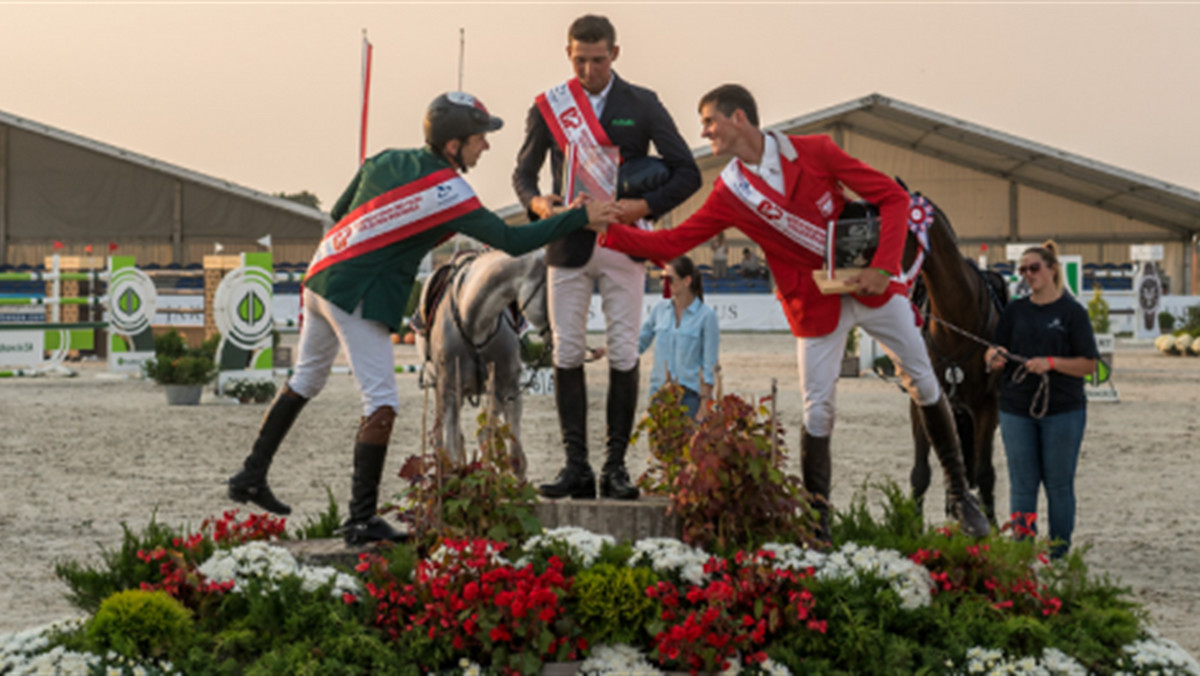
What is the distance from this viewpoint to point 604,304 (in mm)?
5367

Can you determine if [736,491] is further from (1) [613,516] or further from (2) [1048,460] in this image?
(2) [1048,460]

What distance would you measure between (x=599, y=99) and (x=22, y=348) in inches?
659

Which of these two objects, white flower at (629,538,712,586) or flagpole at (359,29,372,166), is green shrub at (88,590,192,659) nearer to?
white flower at (629,538,712,586)

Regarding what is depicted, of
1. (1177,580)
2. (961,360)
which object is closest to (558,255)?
(961,360)

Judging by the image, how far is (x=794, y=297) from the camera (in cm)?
501

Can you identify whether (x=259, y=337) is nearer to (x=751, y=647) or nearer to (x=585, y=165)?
(x=585, y=165)

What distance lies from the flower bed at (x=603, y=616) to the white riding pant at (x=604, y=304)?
3.68 ft

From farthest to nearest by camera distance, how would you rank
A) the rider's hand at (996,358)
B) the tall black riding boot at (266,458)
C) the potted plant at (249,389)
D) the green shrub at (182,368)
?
the potted plant at (249,389), the green shrub at (182,368), the rider's hand at (996,358), the tall black riding boot at (266,458)

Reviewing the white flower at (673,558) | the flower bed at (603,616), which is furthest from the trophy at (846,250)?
the white flower at (673,558)

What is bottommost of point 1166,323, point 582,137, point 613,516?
point 613,516

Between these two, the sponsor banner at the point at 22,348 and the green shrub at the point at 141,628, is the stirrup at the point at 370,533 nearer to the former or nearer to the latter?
the green shrub at the point at 141,628

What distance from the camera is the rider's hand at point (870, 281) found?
478 centimetres

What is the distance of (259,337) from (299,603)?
11.8 m

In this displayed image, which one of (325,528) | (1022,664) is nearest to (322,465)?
(325,528)
